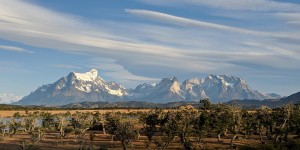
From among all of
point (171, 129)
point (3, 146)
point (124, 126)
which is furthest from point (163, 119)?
point (3, 146)

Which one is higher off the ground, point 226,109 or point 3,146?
point 226,109

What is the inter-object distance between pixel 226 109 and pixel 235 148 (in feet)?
38.9

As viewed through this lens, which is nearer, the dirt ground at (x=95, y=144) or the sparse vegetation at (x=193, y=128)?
the sparse vegetation at (x=193, y=128)

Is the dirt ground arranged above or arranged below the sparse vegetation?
below

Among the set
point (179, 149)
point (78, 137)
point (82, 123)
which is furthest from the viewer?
point (78, 137)

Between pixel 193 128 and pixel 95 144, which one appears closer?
pixel 193 128

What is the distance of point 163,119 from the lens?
128 m

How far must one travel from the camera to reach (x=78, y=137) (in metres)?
157

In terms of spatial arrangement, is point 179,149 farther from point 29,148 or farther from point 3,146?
point 3,146

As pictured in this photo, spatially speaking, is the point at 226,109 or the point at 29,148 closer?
the point at 29,148

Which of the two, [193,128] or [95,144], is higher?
[193,128]

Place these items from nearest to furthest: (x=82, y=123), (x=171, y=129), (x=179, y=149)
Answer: (x=171, y=129) → (x=179, y=149) → (x=82, y=123)

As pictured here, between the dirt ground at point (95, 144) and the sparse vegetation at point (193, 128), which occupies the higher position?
the sparse vegetation at point (193, 128)

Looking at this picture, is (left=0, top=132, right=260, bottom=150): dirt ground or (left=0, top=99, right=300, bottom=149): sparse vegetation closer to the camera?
(left=0, top=99, right=300, bottom=149): sparse vegetation
